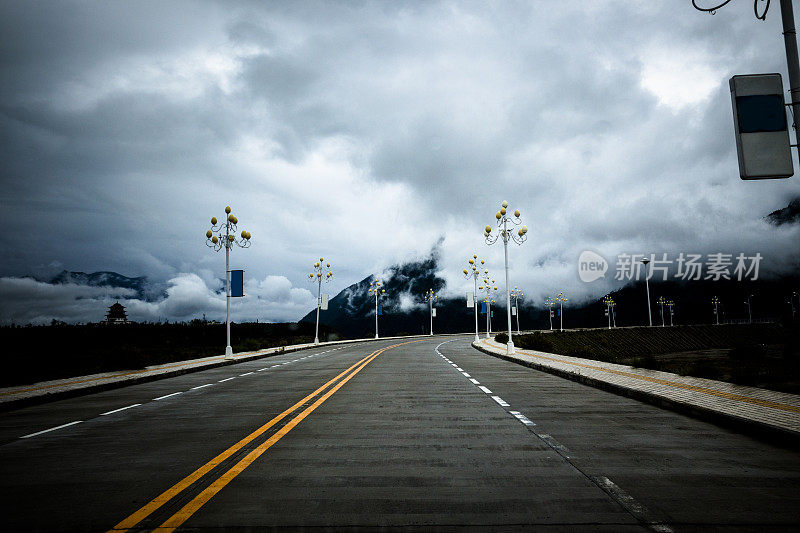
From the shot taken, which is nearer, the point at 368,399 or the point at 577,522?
the point at 577,522

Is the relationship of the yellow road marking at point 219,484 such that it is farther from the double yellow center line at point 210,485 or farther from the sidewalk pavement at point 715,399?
the sidewalk pavement at point 715,399

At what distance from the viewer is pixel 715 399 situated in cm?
952

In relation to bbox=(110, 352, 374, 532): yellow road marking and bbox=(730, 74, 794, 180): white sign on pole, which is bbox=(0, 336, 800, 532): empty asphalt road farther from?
bbox=(730, 74, 794, 180): white sign on pole

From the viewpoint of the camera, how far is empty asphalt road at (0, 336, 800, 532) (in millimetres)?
4074

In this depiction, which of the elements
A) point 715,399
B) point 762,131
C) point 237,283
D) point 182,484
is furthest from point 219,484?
point 237,283

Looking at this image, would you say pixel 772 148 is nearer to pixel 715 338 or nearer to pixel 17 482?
pixel 17 482

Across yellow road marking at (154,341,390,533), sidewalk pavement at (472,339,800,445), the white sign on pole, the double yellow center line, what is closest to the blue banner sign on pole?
sidewalk pavement at (472,339,800,445)

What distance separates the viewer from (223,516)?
4.12 metres

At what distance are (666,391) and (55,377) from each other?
19.5 meters

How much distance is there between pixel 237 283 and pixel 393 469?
2517 cm

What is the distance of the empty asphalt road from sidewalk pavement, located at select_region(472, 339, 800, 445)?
10.6 inches

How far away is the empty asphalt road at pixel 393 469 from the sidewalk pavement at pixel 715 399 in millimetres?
269

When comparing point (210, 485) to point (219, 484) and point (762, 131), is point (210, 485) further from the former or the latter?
point (762, 131)

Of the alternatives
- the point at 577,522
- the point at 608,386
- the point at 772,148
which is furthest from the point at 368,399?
the point at 772,148
